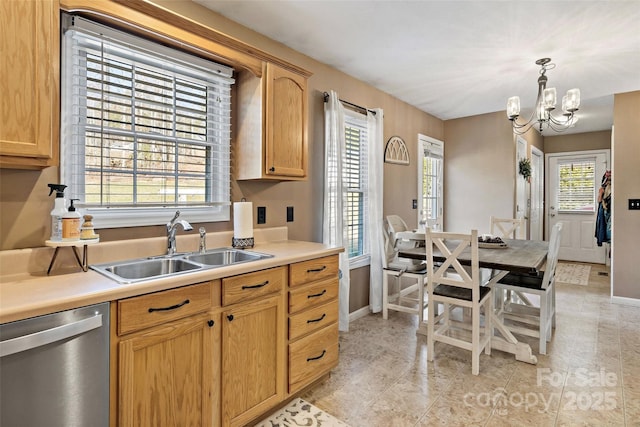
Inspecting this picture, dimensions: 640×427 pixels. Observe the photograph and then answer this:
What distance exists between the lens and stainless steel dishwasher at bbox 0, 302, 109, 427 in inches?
41.7

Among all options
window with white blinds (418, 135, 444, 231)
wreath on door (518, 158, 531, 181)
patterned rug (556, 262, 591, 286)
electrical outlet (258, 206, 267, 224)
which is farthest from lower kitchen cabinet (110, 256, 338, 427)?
patterned rug (556, 262, 591, 286)

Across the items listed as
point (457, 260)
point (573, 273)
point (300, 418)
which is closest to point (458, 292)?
point (457, 260)

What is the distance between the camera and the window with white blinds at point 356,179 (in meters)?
3.41

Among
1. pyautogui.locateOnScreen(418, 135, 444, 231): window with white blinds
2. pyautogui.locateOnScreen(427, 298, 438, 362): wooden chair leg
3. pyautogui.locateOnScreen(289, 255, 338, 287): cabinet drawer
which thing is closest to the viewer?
pyautogui.locateOnScreen(289, 255, 338, 287): cabinet drawer

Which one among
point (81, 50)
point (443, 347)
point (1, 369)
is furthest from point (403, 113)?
point (1, 369)

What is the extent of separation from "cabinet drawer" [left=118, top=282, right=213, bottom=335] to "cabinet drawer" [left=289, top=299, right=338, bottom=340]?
0.59 meters

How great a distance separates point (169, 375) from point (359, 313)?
2330 mm

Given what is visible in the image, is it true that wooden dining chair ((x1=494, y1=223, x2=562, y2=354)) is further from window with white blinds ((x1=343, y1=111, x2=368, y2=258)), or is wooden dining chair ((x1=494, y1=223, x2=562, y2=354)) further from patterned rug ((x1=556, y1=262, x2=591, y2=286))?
patterned rug ((x1=556, y1=262, x2=591, y2=286))

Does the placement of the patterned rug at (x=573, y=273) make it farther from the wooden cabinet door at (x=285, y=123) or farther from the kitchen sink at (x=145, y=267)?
the kitchen sink at (x=145, y=267)

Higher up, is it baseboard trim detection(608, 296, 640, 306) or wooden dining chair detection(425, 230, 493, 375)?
wooden dining chair detection(425, 230, 493, 375)

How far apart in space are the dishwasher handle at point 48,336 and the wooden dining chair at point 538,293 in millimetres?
2818

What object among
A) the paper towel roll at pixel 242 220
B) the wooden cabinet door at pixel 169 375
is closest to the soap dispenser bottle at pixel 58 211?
the wooden cabinet door at pixel 169 375

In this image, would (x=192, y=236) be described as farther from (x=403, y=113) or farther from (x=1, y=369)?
(x=403, y=113)

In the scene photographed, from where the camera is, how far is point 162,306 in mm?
1410
